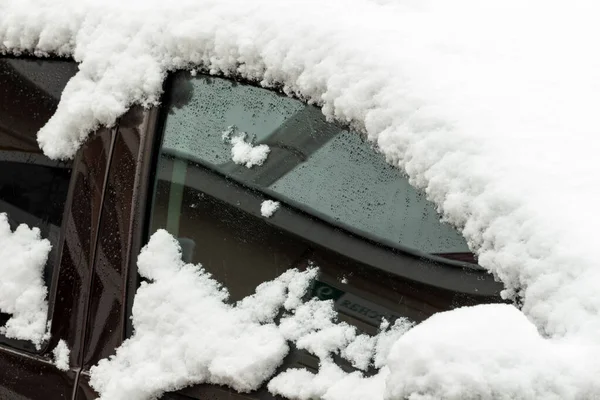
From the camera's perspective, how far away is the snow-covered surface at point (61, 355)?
6.42ft

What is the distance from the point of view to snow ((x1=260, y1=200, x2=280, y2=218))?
177 cm

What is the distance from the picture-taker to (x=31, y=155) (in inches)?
83.8

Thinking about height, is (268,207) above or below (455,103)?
below

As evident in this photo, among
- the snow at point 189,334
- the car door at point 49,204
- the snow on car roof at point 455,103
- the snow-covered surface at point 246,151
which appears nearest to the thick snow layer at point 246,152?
the snow-covered surface at point 246,151

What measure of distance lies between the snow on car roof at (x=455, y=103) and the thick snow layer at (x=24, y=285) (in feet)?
0.89

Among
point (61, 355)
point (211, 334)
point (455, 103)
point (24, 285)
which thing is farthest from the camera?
point (24, 285)

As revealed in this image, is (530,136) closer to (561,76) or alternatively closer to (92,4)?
(561,76)

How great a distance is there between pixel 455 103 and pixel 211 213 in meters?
0.62

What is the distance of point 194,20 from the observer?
1966 millimetres

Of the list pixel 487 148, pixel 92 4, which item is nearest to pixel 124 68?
pixel 92 4

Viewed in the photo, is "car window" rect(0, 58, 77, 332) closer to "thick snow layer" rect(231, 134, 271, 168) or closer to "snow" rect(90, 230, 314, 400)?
"snow" rect(90, 230, 314, 400)

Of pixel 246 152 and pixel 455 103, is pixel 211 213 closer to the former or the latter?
pixel 246 152

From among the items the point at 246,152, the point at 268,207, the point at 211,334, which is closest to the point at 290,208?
the point at 268,207

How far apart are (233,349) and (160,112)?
63 centimetres
